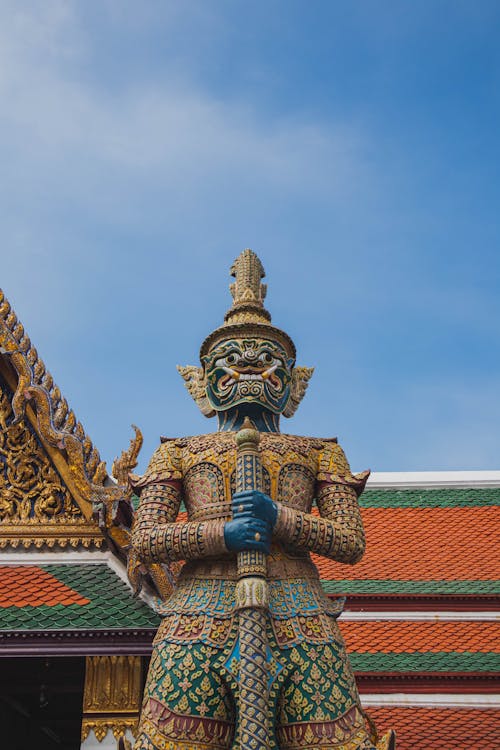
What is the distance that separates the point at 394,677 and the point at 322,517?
333 centimetres

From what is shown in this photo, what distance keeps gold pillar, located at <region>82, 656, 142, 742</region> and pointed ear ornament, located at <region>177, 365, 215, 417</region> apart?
152 centimetres

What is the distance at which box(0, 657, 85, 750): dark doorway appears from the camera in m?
6.06

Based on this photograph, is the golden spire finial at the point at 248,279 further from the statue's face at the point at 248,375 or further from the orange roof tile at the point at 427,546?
the orange roof tile at the point at 427,546

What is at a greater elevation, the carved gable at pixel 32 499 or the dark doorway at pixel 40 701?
the carved gable at pixel 32 499

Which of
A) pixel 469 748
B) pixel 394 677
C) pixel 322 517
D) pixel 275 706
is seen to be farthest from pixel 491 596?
pixel 275 706

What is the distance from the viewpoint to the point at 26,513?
19.3 feet

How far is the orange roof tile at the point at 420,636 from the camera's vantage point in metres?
7.65

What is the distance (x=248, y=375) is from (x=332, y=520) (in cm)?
89

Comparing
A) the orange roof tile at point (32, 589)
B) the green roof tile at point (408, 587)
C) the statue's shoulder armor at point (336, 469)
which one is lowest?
the orange roof tile at point (32, 589)

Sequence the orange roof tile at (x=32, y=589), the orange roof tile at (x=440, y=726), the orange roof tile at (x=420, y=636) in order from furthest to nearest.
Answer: the orange roof tile at (x=420, y=636), the orange roof tile at (x=440, y=726), the orange roof tile at (x=32, y=589)

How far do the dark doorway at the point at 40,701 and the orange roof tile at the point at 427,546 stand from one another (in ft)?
8.83

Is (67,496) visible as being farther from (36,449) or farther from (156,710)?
(156,710)

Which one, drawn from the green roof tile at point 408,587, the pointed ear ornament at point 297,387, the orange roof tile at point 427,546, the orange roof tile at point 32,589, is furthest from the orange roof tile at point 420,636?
the pointed ear ornament at point 297,387

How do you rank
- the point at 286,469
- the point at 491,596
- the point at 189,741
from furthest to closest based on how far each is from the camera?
the point at 491,596 < the point at 286,469 < the point at 189,741
